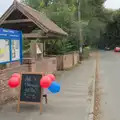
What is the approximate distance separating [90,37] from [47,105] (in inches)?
1719

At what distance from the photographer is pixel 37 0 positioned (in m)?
42.0

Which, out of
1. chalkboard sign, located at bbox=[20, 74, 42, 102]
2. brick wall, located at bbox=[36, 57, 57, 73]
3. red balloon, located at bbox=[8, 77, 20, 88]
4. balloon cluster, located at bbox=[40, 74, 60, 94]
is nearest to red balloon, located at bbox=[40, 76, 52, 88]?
balloon cluster, located at bbox=[40, 74, 60, 94]

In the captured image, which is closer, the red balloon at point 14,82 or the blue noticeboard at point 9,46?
the red balloon at point 14,82

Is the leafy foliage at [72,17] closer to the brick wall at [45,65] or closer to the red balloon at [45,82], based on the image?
the brick wall at [45,65]

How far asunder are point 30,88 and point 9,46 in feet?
7.95

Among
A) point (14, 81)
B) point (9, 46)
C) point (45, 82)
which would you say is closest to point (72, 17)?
point (9, 46)

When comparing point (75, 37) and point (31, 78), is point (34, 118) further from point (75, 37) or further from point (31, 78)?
point (75, 37)

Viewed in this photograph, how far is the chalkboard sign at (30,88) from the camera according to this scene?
8.19 meters

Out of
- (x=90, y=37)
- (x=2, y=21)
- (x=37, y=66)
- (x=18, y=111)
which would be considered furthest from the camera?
(x=90, y=37)

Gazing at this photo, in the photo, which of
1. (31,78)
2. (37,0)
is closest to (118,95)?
(31,78)

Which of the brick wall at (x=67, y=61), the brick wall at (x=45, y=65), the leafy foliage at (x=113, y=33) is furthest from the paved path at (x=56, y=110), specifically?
the leafy foliage at (x=113, y=33)

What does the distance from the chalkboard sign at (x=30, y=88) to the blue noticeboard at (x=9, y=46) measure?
5.00ft

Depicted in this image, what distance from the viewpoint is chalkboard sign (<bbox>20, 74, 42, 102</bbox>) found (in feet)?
26.9

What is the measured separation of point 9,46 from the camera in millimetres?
10055
